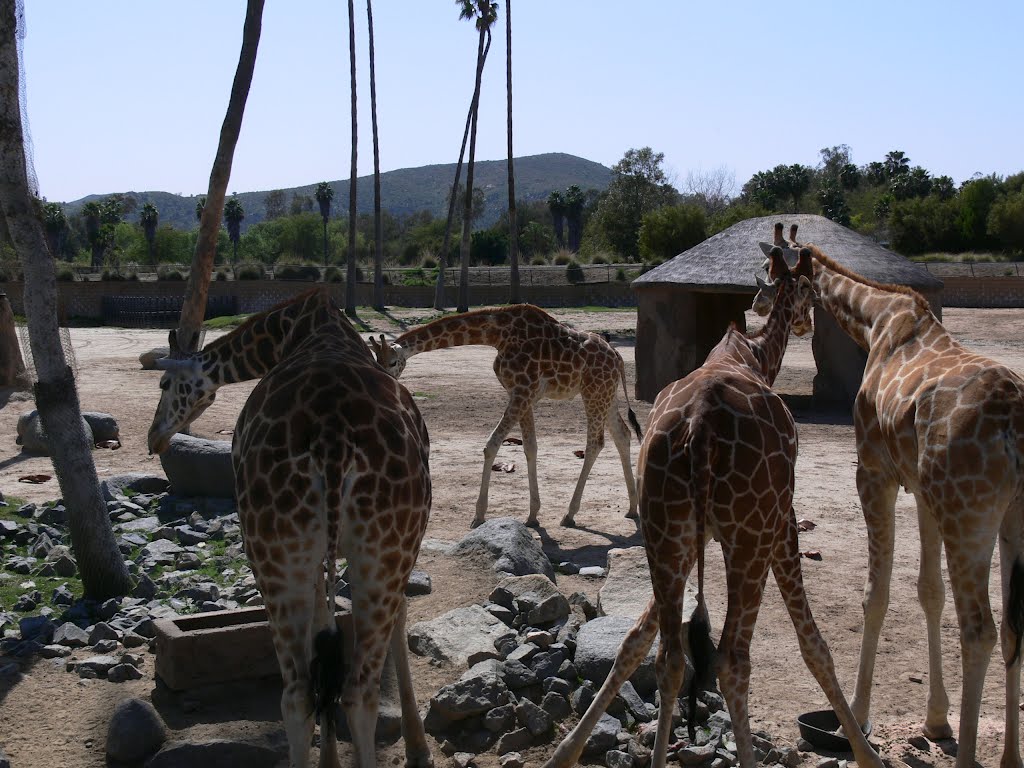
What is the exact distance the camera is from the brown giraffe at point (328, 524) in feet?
13.1

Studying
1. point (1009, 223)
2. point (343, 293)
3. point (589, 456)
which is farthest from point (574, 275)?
point (589, 456)

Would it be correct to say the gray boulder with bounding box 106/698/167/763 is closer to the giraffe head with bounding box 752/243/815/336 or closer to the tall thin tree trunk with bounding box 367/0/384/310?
the giraffe head with bounding box 752/243/815/336

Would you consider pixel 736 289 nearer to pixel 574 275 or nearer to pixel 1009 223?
pixel 574 275

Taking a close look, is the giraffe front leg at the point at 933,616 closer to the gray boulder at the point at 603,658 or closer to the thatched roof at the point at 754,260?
the gray boulder at the point at 603,658

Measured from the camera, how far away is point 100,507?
713 centimetres

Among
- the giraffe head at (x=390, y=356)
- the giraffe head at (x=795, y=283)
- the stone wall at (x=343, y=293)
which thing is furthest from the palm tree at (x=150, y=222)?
the giraffe head at (x=795, y=283)

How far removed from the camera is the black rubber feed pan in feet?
16.8

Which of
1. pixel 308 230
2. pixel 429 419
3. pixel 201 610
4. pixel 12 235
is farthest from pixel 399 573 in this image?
pixel 308 230

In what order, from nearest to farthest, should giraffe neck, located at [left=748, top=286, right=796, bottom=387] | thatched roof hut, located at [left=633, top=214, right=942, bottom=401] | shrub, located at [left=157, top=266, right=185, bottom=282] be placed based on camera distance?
1. giraffe neck, located at [left=748, top=286, right=796, bottom=387]
2. thatched roof hut, located at [left=633, top=214, right=942, bottom=401]
3. shrub, located at [left=157, top=266, right=185, bottom=282]

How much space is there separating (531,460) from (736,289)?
264 inches

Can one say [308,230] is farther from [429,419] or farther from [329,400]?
[329,400]

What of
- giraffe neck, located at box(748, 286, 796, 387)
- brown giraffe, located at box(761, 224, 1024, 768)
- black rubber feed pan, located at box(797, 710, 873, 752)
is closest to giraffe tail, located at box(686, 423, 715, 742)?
black rubber feed pan, located at box(797, 710, 873, 752)

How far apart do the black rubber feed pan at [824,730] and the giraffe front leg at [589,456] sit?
443 centimetres

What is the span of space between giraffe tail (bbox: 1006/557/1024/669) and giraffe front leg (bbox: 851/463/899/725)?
2.98ft
